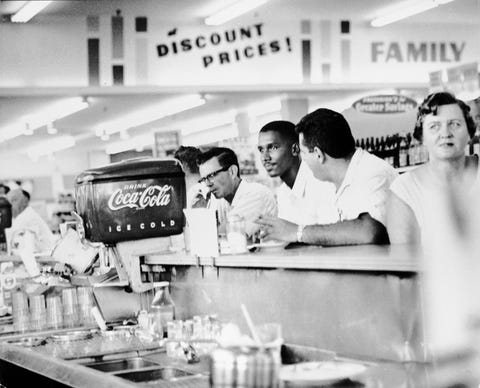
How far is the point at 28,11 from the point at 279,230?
6.50 m

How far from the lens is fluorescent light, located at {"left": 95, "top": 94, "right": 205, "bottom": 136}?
40.5ft

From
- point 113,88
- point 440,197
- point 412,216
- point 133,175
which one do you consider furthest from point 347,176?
point 113,88

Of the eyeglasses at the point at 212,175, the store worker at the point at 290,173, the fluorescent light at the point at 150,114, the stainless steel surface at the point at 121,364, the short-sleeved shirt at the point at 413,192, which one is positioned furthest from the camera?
the fluorescent light at the point at 150,114

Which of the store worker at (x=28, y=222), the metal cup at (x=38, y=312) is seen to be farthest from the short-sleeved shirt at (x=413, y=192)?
the store worker at (x=28, y=222)

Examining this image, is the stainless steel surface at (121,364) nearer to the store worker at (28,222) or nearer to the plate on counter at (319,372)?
the plate on counter at (319,372)

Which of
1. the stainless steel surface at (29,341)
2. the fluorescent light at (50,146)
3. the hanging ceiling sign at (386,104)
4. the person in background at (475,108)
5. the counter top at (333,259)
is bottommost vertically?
the stainless steel surface at (29,341)

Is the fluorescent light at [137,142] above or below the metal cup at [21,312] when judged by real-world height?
above

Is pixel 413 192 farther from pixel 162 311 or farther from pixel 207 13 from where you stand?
pixel 207 13

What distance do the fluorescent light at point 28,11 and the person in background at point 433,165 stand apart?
6270 mm

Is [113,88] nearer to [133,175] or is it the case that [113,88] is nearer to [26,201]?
[26,201]

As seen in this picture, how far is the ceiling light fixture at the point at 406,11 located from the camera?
9.80 metres

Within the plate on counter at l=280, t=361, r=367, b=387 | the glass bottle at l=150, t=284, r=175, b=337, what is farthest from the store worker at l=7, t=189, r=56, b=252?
the plate on counter at l=280, t=361, r=367, b=387

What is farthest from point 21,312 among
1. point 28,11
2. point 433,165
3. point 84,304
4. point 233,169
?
point 28,11

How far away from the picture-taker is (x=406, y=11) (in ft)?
33.8
